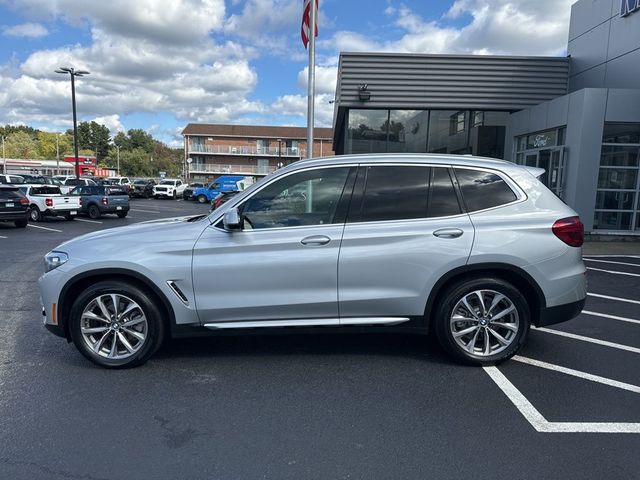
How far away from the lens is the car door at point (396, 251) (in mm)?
4102

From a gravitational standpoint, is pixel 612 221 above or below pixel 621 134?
below

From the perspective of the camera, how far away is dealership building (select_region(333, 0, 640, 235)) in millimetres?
12438

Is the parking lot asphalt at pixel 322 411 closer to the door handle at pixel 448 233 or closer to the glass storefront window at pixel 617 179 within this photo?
the door handle at pixel 448 233

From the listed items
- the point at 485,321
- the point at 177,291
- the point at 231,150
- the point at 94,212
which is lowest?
the point at 94,212

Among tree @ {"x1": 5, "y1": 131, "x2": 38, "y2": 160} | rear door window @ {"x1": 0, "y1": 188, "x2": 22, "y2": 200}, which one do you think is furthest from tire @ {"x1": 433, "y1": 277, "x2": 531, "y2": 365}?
tree @ {"x1": 5, "y1": 131, "x2": 38, "y2": 160}

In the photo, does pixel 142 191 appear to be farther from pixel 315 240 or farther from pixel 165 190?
pixel 315 240

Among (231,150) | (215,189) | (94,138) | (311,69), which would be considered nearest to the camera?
(311,69)

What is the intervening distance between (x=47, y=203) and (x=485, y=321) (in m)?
19.1

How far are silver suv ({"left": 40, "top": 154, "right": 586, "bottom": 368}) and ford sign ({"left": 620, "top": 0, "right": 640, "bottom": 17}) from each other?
37.7 feet

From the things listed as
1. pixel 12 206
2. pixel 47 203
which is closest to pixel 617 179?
pixel 12 206

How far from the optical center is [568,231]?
4.18 metres

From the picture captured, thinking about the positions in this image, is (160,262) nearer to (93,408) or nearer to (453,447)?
(93,408)

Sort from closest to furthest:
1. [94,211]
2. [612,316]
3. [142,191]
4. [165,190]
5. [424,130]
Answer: [612,316]
[424,130]
[94,211]
[165,190]
[142,191]

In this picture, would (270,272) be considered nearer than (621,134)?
Yes
